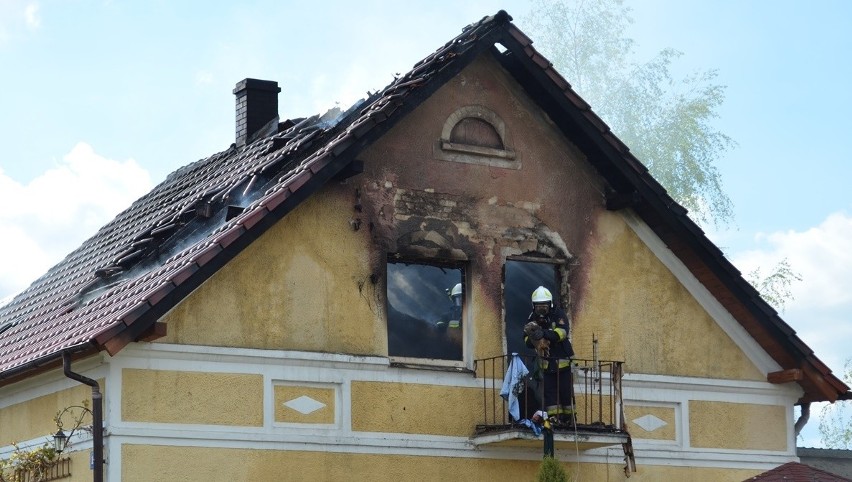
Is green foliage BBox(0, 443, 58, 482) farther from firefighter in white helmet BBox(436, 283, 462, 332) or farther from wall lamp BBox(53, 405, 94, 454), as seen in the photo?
firefighter in white helmet BBox(436, 283, 462, 332)

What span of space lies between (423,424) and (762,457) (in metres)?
4.57

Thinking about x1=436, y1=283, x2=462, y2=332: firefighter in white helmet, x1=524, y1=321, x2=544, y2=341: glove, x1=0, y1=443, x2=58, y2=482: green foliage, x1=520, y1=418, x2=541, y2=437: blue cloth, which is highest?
x1=436, y1=283, x2=462, y2=332: firefighter in white helmet

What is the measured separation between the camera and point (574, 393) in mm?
18453

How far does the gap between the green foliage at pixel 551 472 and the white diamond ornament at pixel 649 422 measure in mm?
2245

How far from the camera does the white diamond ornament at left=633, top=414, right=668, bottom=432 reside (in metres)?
18.9

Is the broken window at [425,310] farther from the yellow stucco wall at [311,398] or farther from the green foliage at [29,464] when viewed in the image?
the green foliage at [29,464]

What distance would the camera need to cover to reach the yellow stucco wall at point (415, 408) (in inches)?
679

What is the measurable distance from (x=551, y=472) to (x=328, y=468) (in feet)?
7.57

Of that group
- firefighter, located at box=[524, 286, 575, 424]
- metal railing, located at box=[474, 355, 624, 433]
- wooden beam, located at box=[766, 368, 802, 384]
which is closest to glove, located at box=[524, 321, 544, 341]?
firefighter, located at box=[524, 286, 575, 424]

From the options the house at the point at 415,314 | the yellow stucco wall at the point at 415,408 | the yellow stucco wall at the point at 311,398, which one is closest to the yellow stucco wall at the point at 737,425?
the house at the point at 415,314

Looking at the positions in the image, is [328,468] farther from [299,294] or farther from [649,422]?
[649,422]

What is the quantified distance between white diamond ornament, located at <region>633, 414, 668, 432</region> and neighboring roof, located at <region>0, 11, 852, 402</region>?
1.64 meters

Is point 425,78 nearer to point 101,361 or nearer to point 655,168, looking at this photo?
point 101,361

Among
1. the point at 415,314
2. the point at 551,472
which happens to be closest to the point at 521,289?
the point at 415,314
